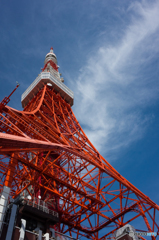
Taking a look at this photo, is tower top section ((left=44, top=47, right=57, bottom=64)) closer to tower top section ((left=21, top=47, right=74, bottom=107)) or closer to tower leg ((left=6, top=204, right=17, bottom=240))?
tower top section ((left=21, top=47, right=74, bottom=107))

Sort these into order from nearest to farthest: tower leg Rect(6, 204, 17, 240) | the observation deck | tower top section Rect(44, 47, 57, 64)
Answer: tower leg Rect(6, 204, 17, 240), the observation deck, tower top section Rect(44, 47, 57, 64)

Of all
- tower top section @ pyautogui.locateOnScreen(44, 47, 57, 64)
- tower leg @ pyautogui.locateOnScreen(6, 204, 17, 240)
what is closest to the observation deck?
tower top section @ pyautogui.locateOnScreen(44, 47, 57, 64)

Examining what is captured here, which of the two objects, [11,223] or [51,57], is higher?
[51,57]

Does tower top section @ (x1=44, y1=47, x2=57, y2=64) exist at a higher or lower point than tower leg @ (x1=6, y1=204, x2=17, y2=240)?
higher

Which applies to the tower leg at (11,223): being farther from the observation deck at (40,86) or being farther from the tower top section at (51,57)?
the tower top section at (51,57)

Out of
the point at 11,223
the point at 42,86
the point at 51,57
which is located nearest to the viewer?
the point at 11,223

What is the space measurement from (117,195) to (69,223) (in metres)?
5.53

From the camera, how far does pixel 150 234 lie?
20.0 metres

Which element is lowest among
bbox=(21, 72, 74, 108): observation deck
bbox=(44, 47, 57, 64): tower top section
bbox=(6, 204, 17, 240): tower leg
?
bbox=(6, 204, 17, 240): tower leg

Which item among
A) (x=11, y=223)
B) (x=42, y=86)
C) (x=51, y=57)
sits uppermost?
(x=51, y=57)

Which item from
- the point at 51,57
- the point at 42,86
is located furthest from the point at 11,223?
the point at 51,57

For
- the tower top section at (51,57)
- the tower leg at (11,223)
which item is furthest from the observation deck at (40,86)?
the tower leg at (11,223)

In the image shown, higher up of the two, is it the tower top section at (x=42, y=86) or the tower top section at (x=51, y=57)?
the tower top section at (x=51, y=57)

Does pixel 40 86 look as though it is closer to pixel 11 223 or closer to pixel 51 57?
pixel 51 57
